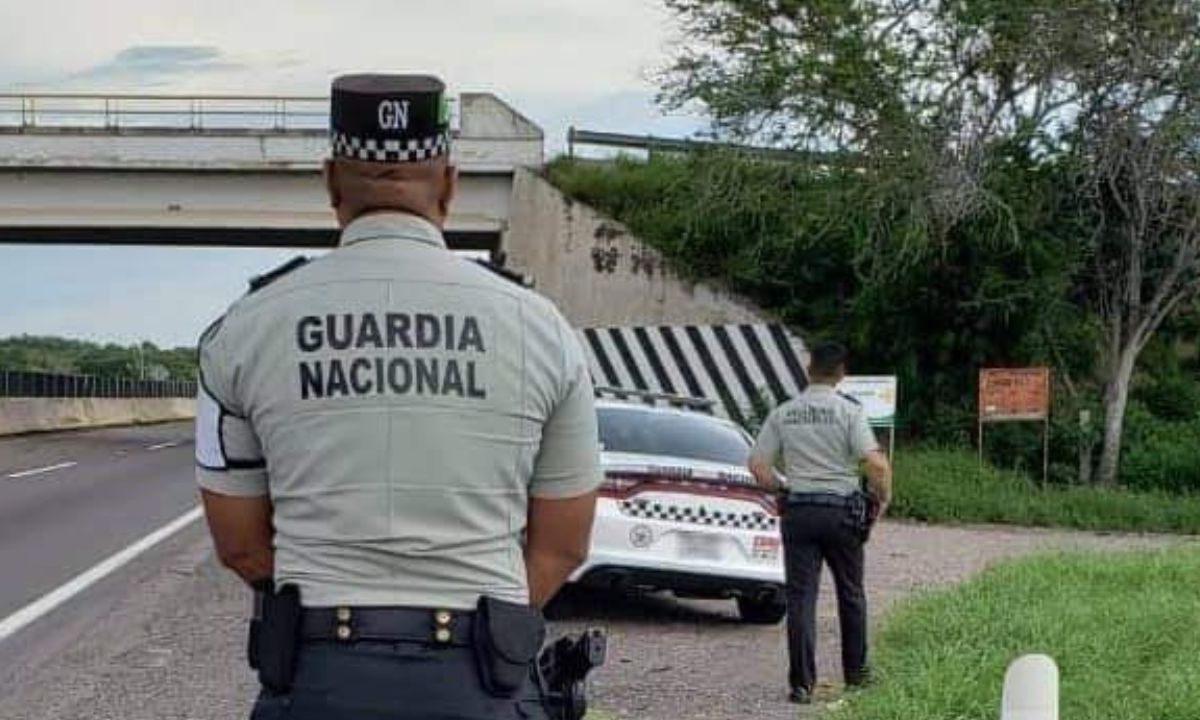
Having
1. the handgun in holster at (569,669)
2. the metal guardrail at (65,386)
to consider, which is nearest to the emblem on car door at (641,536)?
the handgun in holster at (569,669)

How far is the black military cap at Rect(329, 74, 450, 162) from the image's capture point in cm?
334

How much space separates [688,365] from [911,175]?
12.9ft

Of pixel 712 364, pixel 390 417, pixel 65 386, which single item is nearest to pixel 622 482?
pixel 390 417

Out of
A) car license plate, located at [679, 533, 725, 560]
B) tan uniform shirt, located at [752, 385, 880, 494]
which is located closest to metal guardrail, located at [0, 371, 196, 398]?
car license plate, located at [679, 533, 725, 560]

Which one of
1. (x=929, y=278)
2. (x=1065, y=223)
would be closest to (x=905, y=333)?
(x=929, y=278)

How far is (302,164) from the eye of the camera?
35.4 metres

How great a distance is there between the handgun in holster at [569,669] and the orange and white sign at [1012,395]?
63.2 feet

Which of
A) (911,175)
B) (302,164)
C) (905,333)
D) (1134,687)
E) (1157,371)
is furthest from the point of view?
(302,164)

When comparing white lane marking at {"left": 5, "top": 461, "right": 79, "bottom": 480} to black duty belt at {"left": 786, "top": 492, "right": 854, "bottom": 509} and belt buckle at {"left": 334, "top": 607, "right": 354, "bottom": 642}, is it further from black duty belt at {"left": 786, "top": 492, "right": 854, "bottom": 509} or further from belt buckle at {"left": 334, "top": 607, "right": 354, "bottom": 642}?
belt buckle at {"left": 334, "top": 607, "right": 354, "bottom": 642}

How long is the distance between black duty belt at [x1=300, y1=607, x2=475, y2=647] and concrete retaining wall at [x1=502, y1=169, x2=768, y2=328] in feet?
83.5

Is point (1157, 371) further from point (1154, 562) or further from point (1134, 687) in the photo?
point (1134, 687)

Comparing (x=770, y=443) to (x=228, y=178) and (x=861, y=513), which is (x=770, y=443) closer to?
(x=861, y=513)

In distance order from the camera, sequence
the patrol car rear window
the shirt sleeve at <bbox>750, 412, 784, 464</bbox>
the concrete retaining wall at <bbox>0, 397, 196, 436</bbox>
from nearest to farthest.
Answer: the shirt sleeve at <bbox>750, 412, 784, 464</bbox>, the patrol car rear window, the concrete retaining wall at <bbox>0, 397, 196, 436</bbox>

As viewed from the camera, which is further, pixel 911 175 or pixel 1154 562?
pixel 911 175
